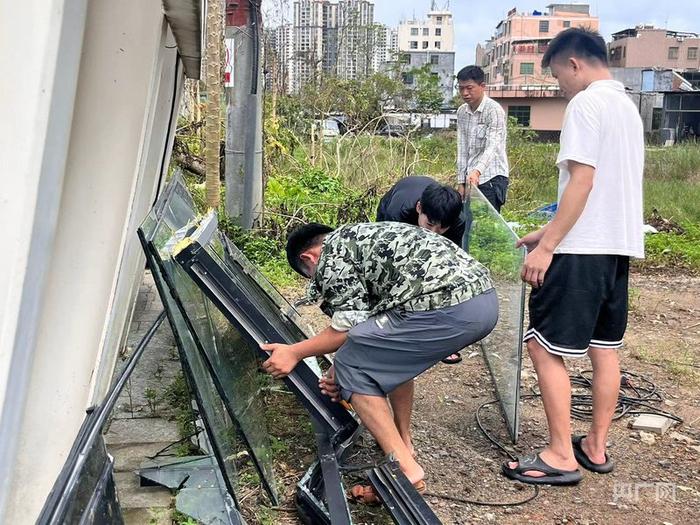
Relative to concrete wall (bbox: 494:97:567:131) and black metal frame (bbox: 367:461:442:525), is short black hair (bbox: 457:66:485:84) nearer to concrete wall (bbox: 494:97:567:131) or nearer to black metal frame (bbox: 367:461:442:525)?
black metal frame (bbox: 367:461:442:525)

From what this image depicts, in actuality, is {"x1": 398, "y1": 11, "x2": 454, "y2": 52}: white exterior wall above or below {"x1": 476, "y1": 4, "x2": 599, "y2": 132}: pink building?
above

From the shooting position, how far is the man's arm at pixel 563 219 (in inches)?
132

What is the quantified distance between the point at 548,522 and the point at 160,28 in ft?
8.58

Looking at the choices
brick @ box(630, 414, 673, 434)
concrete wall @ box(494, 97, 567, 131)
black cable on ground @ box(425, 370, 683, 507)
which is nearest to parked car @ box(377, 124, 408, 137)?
black cable on ground @ box(425, 370, 683, 507)

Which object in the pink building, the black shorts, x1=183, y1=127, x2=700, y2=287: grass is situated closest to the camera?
the black shorts

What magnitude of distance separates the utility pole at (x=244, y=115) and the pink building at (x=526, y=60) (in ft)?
131

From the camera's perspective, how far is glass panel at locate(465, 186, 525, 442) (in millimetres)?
4023

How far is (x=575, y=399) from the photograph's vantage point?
15.5 feet

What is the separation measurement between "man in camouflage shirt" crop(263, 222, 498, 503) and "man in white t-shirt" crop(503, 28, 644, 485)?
1.51ft

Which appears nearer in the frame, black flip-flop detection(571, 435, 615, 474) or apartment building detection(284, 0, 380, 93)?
black flip-flop detection(571, 435, 615, 474)

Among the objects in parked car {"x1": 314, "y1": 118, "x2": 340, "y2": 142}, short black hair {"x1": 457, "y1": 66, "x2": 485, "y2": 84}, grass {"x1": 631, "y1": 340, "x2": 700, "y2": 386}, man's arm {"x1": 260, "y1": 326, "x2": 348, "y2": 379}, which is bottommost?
grass {"x1": 631, "y1": 340, "x2": 700, "y2": 386}

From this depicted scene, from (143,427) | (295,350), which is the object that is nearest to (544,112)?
(143,427)

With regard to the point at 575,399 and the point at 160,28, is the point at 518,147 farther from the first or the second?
the point at 160,28

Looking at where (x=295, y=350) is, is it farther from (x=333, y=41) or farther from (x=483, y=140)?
(x=333, y=41)
